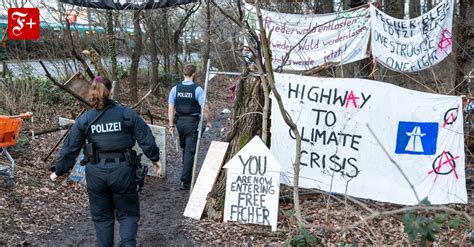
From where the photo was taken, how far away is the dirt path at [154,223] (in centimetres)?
644

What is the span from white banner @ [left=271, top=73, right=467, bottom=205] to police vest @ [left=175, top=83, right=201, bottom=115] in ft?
5.58

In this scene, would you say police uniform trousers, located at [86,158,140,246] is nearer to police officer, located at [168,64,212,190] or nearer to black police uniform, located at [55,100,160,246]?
black police uniform, located at [55,100,160,246]

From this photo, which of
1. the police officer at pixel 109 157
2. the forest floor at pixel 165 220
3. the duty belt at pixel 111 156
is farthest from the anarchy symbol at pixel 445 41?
the duty belt at pixel 111 156

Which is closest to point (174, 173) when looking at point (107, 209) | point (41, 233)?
point (41, 233)

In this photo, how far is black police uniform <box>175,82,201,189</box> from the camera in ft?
27.3

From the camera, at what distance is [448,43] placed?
8438 millimetres

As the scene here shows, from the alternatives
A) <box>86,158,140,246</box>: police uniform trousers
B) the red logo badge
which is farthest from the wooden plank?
the red logo badge

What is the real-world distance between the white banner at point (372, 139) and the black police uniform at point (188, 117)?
172 centimetres

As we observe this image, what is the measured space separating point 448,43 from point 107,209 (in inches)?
221

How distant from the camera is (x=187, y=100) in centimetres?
834

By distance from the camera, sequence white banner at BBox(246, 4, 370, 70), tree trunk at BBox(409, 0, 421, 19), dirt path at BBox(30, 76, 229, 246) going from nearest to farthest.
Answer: dirt path at BBox(30, 76, 229, 246)
white banner at BBox(246, 4, 370, 70)
tree trunk at BBox(409, 0, 421, 19)

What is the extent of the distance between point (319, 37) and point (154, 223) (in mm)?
3967

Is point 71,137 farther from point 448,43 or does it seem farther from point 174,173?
point 448,43

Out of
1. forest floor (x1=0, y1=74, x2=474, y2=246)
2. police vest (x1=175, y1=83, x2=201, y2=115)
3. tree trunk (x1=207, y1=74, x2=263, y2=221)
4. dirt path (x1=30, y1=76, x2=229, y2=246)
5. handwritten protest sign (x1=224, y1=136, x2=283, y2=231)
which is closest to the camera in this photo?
forest floor (x1=0, y1=74, x2=474, y2=246)
